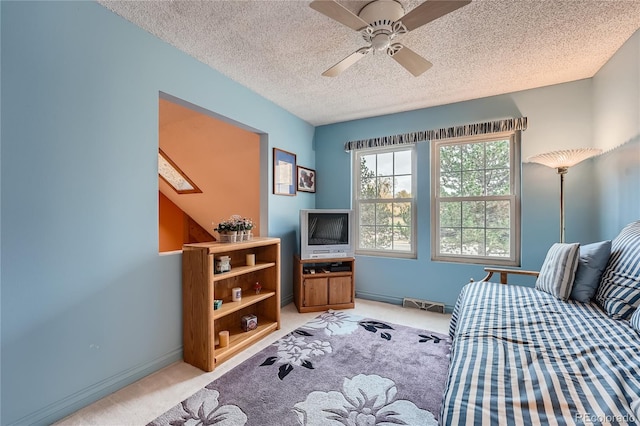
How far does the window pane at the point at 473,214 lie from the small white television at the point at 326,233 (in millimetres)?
1293

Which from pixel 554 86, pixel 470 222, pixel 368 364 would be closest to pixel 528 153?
pixel 554 86

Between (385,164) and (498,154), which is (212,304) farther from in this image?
(498,154)

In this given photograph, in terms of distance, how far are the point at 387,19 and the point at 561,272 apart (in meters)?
2.03

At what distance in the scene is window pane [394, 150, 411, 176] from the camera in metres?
3.35

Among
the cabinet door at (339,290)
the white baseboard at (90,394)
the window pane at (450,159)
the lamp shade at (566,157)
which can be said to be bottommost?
the white baseboard at (90,394)

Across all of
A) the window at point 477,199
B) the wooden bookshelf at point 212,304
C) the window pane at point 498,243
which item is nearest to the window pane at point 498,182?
the window at point 477,199

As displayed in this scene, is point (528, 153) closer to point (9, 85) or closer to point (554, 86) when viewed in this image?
point (554, 86)

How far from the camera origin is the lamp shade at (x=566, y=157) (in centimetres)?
213

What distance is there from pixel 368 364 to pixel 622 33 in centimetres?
293

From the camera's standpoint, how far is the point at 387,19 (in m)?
1.54

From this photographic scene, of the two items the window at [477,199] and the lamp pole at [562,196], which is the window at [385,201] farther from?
the lamp pole at [562,196]

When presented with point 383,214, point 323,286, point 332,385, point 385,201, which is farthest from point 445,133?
point 332,385

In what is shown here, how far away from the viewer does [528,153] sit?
2699 millimetres

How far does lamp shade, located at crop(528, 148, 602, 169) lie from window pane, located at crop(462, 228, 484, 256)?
37.2 inches
